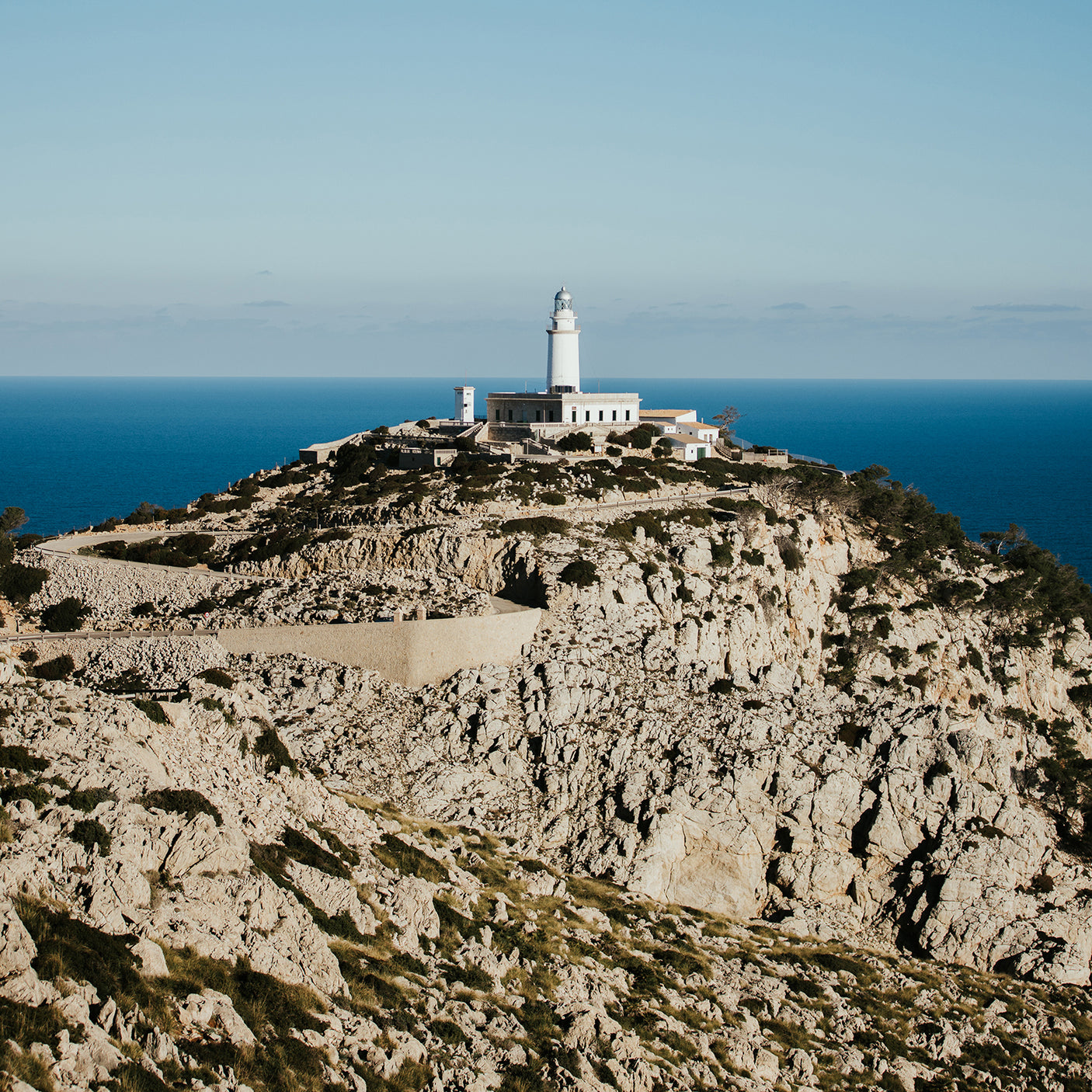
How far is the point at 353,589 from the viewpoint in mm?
46938

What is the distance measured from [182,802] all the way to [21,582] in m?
26.8

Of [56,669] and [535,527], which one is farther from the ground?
[535,527]

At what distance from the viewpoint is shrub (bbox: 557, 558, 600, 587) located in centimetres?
4681

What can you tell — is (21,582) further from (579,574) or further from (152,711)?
(579,574)

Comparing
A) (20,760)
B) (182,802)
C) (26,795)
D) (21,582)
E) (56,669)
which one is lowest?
(182,802)

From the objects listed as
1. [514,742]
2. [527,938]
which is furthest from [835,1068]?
[514,742]

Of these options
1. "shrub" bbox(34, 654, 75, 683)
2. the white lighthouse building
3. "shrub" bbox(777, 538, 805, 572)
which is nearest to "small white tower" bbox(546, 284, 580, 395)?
the white lighthouse building

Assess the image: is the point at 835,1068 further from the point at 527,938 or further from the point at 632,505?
the point at 632,505

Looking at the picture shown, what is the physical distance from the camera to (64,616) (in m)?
46.3

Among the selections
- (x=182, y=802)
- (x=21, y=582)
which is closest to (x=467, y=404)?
(x=21, y=582)

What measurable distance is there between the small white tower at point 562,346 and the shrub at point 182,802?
2002 inches

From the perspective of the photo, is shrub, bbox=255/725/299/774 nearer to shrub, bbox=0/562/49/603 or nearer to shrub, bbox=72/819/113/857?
shrub, bbox=72/819/113/857

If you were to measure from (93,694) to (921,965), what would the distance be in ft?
90.1

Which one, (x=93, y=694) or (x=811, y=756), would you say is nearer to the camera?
(x=93, y=694)
